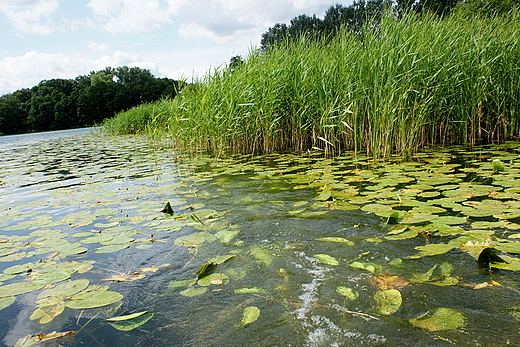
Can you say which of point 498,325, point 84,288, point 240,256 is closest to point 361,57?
point 240,256

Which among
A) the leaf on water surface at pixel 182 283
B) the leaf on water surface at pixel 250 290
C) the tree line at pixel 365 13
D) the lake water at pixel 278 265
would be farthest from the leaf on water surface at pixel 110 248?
the tree line at pixel 365 13

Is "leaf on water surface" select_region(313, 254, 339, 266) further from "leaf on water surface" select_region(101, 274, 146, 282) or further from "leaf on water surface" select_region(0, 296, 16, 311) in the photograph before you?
"leaf on water surface" select_region(0, 296, 16, 311)

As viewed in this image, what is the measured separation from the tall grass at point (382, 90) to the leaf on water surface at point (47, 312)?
323cm

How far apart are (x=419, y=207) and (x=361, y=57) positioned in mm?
2697

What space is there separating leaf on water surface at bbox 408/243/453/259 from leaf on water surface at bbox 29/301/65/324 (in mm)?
1564

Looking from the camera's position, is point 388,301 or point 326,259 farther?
point 326,259

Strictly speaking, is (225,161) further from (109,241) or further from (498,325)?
(498,325)

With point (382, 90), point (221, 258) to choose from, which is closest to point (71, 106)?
point (382, 90)

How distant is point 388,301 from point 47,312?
1.35 meters

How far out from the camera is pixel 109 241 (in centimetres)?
198

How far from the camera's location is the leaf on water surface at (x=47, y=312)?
1.21m

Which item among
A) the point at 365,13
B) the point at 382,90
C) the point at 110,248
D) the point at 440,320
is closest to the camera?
the point at 440,320

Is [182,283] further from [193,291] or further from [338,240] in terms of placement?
[338,240]

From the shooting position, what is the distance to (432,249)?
1.51 m
